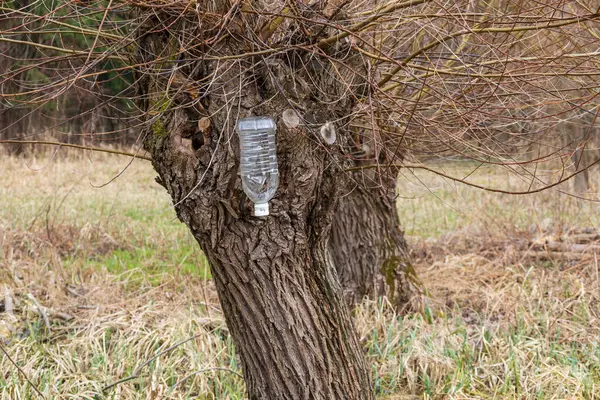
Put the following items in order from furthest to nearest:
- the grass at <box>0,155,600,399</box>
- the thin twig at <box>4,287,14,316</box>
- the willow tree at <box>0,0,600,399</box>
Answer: the thin twig at <box>4,287,14,316</box> < the grass at <box>0,155,600,399</box> < the willow tree at <box>0,0,600,399</box>

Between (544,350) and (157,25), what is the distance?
10.8 feet

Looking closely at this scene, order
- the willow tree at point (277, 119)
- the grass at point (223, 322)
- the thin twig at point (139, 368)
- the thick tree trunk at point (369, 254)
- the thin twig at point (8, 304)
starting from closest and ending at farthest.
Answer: the willow tree at point (277, 119), the thin twig at point (139, 368), the grass at point (223, 322), the thin twig at point (8, 304), the thick tree trunk at point (369, 254)

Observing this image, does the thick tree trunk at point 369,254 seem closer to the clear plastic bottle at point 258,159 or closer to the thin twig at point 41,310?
the thin twig at point 41,310

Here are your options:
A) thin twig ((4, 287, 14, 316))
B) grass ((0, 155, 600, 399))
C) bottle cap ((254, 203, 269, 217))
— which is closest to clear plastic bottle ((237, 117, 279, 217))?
bottle cap ((254, 203, 269, 217))

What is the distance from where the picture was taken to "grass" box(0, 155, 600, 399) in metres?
3.85

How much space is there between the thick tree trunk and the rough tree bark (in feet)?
6.48

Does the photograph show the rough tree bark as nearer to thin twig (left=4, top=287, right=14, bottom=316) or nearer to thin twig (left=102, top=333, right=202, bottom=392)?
thin twig (left=102, top=333, right=202, bottom=392)

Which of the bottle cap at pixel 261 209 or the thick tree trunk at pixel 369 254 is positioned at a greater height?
the bottle cap at pixel 261 209

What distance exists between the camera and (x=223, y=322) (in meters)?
4.38

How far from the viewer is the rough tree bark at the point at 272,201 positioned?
8.21ft

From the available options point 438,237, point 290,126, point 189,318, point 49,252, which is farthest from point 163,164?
point 438,237

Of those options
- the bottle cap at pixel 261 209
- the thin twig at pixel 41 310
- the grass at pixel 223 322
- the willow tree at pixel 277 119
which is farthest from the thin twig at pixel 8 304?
the bottle cap at pixel 261 209

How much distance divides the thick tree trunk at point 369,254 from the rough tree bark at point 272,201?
1976mm

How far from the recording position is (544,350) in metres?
4.28
